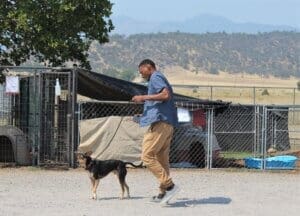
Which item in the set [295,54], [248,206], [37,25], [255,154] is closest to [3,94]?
[37,25]

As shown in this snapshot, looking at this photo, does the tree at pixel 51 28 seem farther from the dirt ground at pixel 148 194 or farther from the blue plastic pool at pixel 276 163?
the blue plastic pool at pixel 276 163

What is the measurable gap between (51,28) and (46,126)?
253 centimetres

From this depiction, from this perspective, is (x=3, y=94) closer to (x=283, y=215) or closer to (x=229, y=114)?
(x=229, y=114)

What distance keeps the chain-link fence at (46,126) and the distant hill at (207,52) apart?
99.5 m

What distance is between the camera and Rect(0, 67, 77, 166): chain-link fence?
15.0 meters

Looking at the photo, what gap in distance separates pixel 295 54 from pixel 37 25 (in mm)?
128623

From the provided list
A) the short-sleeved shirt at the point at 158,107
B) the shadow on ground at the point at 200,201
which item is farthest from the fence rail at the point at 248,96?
the short-sleeved shirt at the point at 158,107

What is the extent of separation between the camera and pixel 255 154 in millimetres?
17391

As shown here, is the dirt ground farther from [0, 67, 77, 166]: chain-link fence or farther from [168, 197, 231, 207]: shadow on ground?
[0, 67, 77, 166]: chain-link fence

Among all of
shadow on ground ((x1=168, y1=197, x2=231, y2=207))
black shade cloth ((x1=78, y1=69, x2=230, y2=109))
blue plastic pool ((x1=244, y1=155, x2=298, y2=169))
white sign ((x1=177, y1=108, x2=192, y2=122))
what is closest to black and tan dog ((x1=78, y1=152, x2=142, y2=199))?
shadow on ground ((x1=168, y1=197, x2=231, y2=207))

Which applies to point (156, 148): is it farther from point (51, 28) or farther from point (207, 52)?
point (207, 52)

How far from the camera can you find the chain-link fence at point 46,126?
590 inches

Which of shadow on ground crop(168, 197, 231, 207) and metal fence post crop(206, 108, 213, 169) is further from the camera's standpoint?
metal fence post crop(206, 108, 213, 169)

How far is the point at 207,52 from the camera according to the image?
5281 inches
